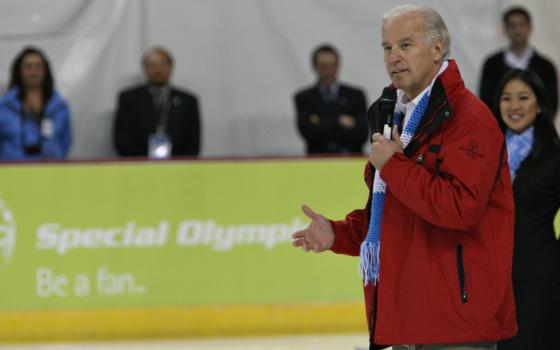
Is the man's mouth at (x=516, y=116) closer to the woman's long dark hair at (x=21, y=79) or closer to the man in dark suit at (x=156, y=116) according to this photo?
the man in dark suit at (x=156, y=116)

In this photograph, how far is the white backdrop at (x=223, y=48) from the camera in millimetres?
10656

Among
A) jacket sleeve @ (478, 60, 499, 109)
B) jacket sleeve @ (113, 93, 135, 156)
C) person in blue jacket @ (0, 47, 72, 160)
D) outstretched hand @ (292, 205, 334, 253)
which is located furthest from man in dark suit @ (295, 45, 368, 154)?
outstretched hand @ (292, 205, 334, 253)

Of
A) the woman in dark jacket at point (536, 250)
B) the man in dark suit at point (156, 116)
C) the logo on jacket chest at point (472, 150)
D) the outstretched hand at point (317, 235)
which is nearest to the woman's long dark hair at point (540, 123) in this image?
the woman in dark jacket at point (536, 250)

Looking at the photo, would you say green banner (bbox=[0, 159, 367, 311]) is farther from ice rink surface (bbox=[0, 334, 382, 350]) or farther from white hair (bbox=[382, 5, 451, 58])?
white hair (bbox=[382, 5, 451, 58])

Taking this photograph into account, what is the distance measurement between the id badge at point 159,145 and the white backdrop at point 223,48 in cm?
87

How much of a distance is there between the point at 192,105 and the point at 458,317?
267 inches

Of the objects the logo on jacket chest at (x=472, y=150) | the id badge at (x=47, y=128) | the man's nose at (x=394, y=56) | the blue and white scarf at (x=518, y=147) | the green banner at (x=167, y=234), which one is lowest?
the green banner at (x=167, y=234)

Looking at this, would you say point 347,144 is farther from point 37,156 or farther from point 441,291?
point 441,291

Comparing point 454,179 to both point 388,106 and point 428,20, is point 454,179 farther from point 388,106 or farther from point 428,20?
point 428,20

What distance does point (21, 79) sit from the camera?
969cm

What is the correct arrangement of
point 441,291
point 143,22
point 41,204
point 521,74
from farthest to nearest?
point 143,22 → point 41,204 → point 521,74 → point 441,291

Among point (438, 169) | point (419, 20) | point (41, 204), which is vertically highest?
point (419, 20)

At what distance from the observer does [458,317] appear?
357 cm

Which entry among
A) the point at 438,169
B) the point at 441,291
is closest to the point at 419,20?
the point at 438,169
